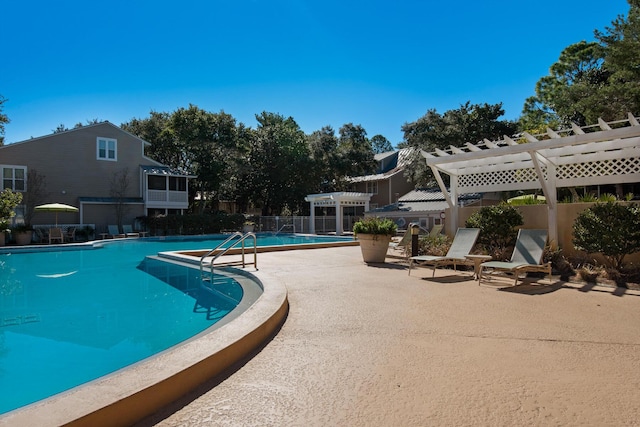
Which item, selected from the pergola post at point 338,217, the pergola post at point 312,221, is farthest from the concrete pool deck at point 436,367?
the pergola post at point 312,221

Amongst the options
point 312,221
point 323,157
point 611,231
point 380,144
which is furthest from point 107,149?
point 380,144

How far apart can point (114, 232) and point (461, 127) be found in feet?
75.3

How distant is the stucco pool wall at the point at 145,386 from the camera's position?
2158 mm

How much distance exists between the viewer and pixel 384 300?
19.2 ft

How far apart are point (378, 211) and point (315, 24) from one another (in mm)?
17060

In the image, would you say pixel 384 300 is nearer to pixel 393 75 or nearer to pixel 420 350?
pixel 420 350

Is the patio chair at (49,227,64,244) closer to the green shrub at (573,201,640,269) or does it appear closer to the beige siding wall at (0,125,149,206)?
the beige siding wall at (0,125,149,206)

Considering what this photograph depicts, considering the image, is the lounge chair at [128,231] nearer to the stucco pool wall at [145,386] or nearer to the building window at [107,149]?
the building window at [107,149]

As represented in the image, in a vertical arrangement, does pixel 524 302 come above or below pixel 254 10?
below

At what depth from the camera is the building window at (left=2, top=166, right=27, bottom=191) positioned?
874 inches

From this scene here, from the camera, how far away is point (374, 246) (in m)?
9.95

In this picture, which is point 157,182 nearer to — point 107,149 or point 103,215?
point 107,149

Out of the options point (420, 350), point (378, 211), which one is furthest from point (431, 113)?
point (420, 350)

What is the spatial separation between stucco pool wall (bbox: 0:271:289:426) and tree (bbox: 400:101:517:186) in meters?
25.6
